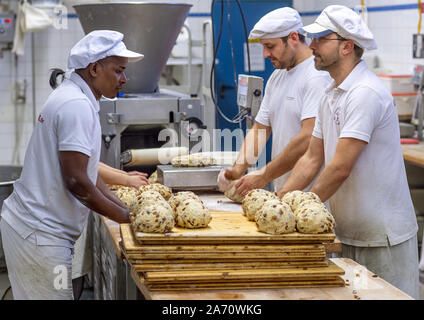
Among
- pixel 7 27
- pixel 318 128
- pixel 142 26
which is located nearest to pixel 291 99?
pixel 318 128

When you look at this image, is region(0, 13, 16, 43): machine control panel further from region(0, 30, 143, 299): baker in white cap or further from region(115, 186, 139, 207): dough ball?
region(0, 30, 143, 299): baker in white cap

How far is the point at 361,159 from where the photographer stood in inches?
97.5

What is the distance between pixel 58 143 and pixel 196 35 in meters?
4.82

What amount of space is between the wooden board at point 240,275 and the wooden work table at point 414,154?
2.25 metres

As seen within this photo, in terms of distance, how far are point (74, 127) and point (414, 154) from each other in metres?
2.63

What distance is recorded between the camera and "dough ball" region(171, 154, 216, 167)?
3332 mm

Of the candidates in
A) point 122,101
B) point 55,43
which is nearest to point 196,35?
point 55,43

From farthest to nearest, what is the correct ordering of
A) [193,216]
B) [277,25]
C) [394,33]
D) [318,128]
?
[394,33], [277,25], [318,128], [193,216]

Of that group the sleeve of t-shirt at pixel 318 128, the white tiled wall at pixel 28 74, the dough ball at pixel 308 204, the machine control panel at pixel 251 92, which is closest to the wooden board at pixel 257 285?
the dough ball at pixel 308 204

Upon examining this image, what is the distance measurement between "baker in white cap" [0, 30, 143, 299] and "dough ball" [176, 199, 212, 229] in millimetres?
315

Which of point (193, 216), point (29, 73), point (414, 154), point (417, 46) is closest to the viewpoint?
point (193, 216)

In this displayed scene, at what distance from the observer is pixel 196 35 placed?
6.96 meters

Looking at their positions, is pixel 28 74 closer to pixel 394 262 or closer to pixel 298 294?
pixel 394 262
